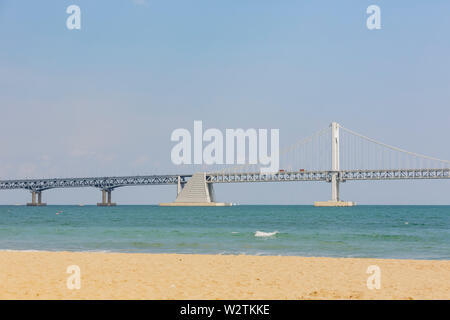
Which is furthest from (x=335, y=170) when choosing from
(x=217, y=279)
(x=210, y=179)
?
(x=217, y=279)

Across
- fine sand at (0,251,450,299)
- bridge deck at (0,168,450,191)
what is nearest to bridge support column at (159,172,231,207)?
bridge deck at (0,168,450,191)

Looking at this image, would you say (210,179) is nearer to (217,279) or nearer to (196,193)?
(196,193)

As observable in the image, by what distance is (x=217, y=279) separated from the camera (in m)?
10.9

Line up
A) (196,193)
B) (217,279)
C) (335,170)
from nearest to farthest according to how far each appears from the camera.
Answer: (217,279)
(335,170)
(196,193)

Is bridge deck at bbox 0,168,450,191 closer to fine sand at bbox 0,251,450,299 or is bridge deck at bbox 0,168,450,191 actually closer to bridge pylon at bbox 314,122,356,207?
bridge pylon at bbox 314,122,356,207

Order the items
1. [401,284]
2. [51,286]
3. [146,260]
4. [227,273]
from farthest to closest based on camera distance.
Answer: [146,260], [227,273], [401,284], [51,286]

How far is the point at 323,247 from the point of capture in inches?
936

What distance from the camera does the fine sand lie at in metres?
8.99

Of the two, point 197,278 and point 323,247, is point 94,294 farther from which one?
point 323,247

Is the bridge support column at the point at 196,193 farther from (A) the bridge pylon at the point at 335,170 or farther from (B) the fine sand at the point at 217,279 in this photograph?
(B) the fine sand at the point at 217,279

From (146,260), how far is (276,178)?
90.5 meters

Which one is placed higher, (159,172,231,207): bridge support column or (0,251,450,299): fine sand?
(0,251,450,299): fine sand
